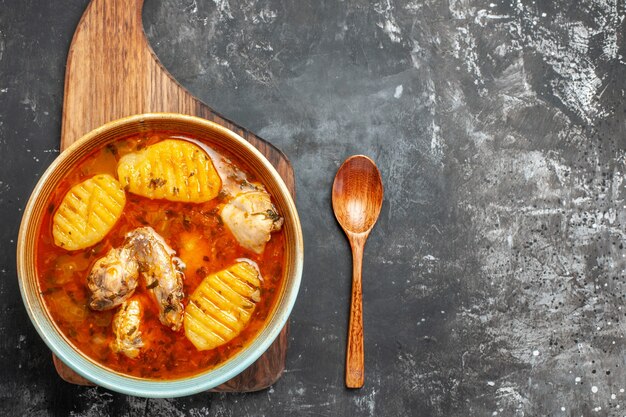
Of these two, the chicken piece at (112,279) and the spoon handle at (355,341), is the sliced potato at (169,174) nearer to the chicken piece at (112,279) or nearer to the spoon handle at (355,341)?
the chicken piece at (112,279)

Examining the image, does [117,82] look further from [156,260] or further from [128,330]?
[128,330]

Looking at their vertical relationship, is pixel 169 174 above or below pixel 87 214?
above

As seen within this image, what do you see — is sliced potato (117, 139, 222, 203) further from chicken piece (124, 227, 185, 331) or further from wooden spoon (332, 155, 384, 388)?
wooden spoon (332, 155, 384, 388)

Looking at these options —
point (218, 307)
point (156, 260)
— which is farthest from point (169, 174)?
point (218, 307)

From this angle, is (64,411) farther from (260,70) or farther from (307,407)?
(260,70)

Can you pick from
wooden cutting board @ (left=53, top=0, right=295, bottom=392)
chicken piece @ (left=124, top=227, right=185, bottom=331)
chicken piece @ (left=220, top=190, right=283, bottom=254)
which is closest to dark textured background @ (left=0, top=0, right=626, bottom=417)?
wooden cutting board @ (left=53, top=0, right=295, bottom=392)

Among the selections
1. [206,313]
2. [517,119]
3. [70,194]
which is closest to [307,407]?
[206,313]

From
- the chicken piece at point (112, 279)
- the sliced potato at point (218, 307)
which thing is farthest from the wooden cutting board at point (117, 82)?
the chicken piece at point (112, 279)
